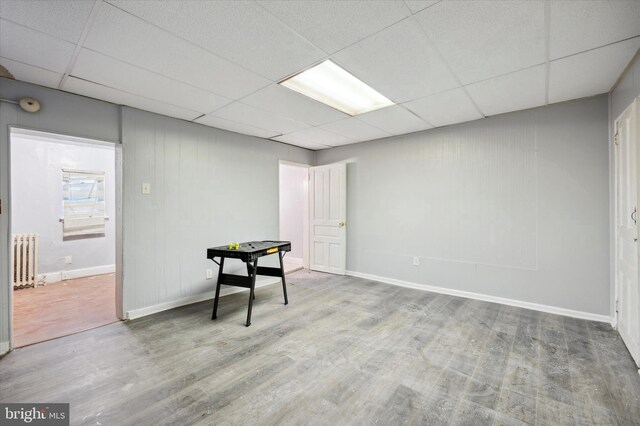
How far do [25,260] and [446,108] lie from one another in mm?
6418

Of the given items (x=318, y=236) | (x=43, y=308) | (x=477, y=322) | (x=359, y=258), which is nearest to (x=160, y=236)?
(x=43, y=308)

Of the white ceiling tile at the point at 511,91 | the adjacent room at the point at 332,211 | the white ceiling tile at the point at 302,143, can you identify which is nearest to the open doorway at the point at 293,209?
the white ceiling tile at the point at 302,143

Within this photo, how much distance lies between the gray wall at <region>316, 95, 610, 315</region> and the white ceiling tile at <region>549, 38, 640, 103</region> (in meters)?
0.37

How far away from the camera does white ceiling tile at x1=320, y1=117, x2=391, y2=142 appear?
3.70m

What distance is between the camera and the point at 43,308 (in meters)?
3.37

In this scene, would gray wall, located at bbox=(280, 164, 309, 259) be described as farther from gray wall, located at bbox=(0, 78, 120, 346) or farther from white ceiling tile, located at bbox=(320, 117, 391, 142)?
gray wall, located at bbox=(0, 78, 120, 346)

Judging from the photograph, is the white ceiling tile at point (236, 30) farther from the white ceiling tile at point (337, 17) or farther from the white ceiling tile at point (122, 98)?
the white ceiling tile at point (122, 98)

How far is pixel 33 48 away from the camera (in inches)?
75.2

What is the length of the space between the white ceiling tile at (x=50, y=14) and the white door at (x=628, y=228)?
3.74 m

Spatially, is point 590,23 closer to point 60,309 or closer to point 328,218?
point 328,218

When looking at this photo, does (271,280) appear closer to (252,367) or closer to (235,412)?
(252,367)

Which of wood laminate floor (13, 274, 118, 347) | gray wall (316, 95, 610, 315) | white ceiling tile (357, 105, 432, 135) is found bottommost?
wood laminate floor (13, 274, 118, 347)

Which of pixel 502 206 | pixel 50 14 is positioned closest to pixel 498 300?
pixel 502 206

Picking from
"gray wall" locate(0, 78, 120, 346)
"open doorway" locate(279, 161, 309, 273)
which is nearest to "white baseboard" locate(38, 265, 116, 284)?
"gray wall" locate(0, 78, 120, 346)
